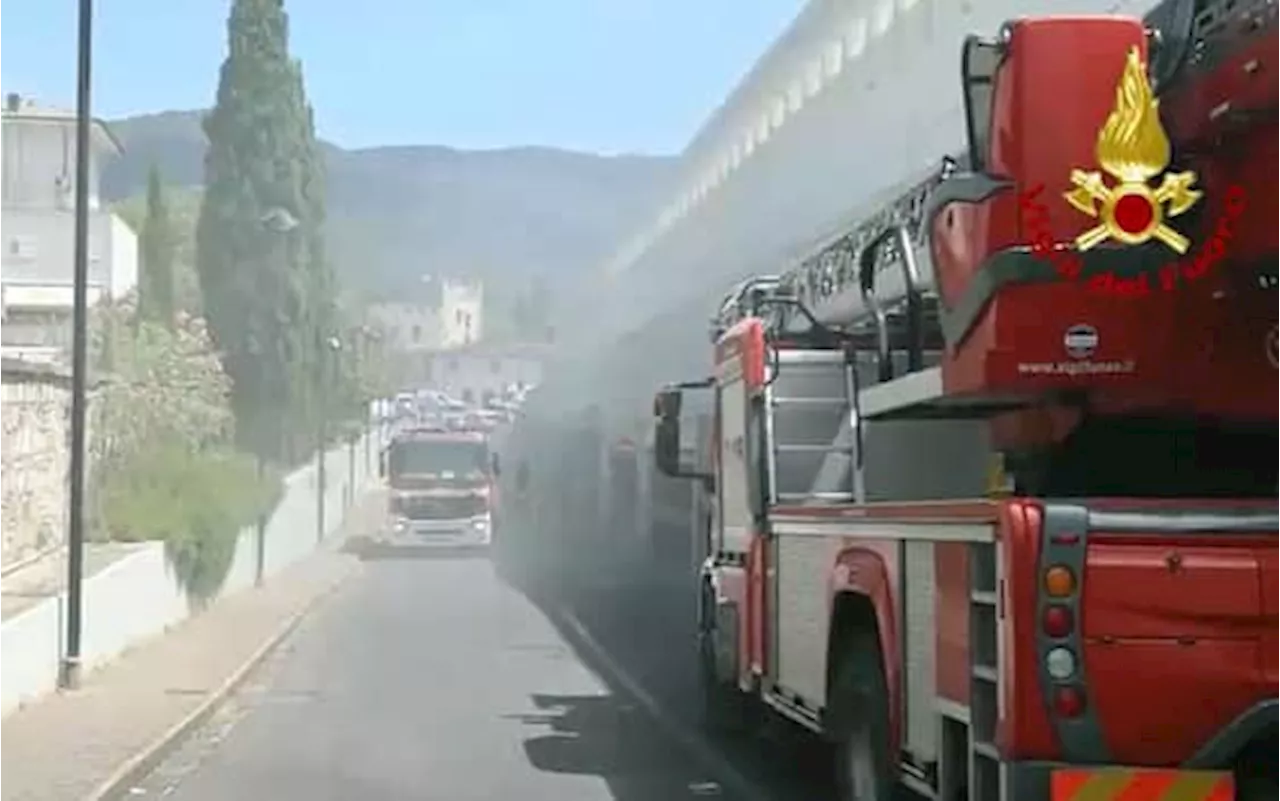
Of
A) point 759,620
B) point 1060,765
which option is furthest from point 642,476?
point 1060,765

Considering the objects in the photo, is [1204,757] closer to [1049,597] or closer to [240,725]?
[1049,597]

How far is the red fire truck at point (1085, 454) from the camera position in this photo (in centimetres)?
723

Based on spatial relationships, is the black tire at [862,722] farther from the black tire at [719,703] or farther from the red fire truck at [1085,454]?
the black tire at [719,703]

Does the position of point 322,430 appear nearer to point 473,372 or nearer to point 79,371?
point 79,371

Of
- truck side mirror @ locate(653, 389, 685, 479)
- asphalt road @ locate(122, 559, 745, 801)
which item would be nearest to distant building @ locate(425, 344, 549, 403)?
asphalt road @ locate(122, 559, 745, 801)

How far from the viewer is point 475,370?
572 feet

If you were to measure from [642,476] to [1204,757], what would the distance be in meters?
26.0

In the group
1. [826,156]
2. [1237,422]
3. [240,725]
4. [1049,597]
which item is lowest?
[240,725]

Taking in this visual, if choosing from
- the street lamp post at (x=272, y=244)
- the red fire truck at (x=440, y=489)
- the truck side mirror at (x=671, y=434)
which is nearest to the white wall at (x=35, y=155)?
the street lamp post at (x=272, y=244)

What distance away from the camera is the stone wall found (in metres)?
21.9

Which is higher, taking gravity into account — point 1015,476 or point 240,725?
point 1015,476

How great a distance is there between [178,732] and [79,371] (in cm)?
426

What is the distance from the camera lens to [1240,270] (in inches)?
326

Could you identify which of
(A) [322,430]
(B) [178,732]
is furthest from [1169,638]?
(A) [322,430]
